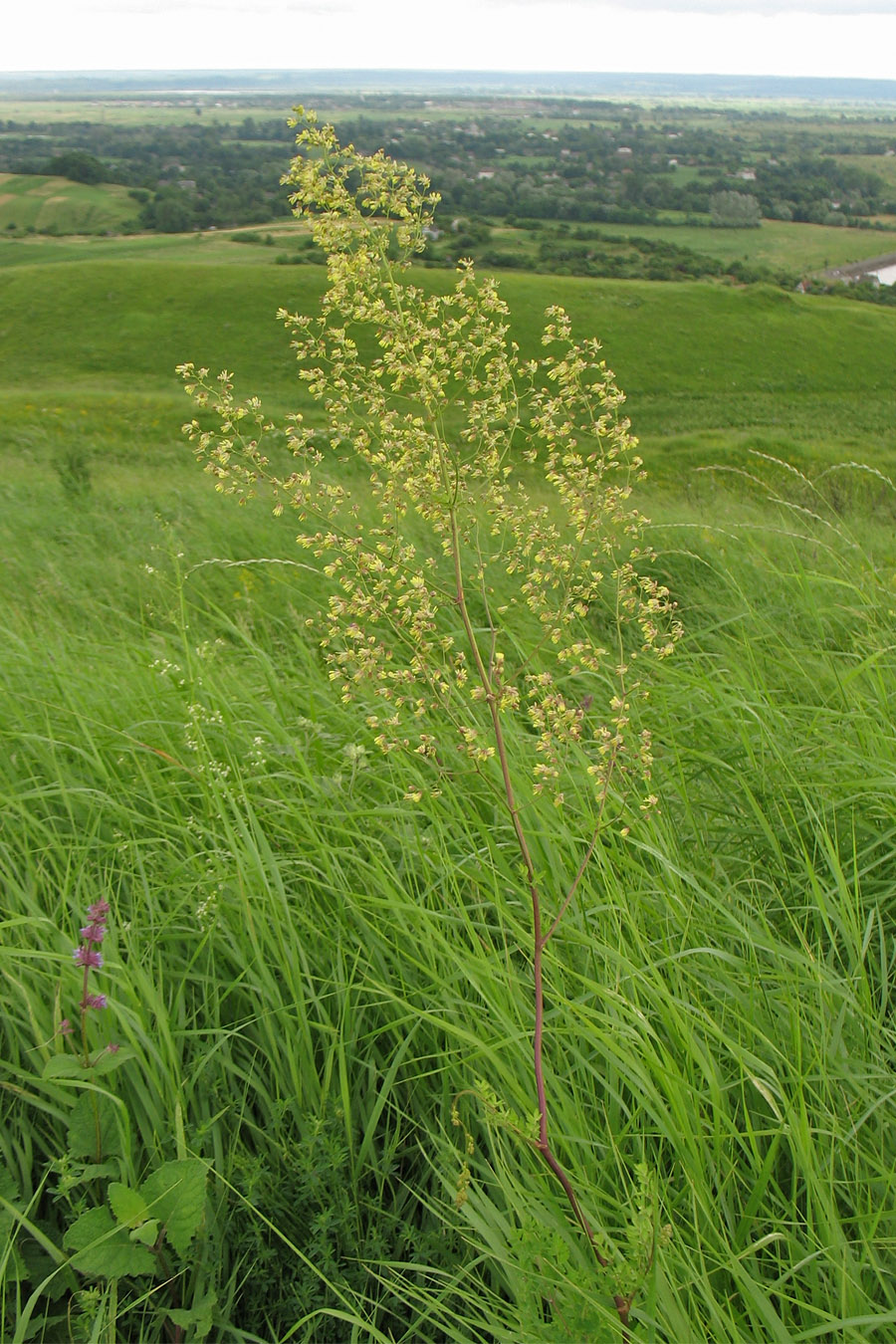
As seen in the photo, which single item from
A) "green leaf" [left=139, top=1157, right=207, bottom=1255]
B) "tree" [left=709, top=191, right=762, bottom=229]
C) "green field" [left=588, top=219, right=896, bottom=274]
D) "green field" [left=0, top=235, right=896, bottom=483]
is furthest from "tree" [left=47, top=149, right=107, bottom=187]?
"green leaf" [left=139, top=1157, right=207, bottom=1255]

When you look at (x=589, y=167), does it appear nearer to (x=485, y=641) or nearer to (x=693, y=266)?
(x=693, y=266)

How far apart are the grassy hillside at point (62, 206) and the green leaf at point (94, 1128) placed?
402 feet

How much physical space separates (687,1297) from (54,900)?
80.9 inches

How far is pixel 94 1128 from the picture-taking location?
216 centimetres

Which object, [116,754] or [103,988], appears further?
[116,754]

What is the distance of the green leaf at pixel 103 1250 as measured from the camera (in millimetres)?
1923

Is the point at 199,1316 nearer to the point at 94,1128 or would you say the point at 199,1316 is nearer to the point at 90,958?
the point at 94,1128

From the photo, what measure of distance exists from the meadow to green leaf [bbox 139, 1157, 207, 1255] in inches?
0.8

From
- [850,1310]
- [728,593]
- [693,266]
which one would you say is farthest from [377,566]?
[693,266]

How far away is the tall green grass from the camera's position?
188 cm

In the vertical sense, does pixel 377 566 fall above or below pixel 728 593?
above

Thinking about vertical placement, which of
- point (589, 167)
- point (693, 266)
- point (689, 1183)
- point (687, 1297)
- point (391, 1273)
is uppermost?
point (589, 167)

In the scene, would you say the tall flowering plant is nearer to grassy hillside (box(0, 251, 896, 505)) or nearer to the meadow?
the meadow

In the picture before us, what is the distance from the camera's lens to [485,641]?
4.65 metres
